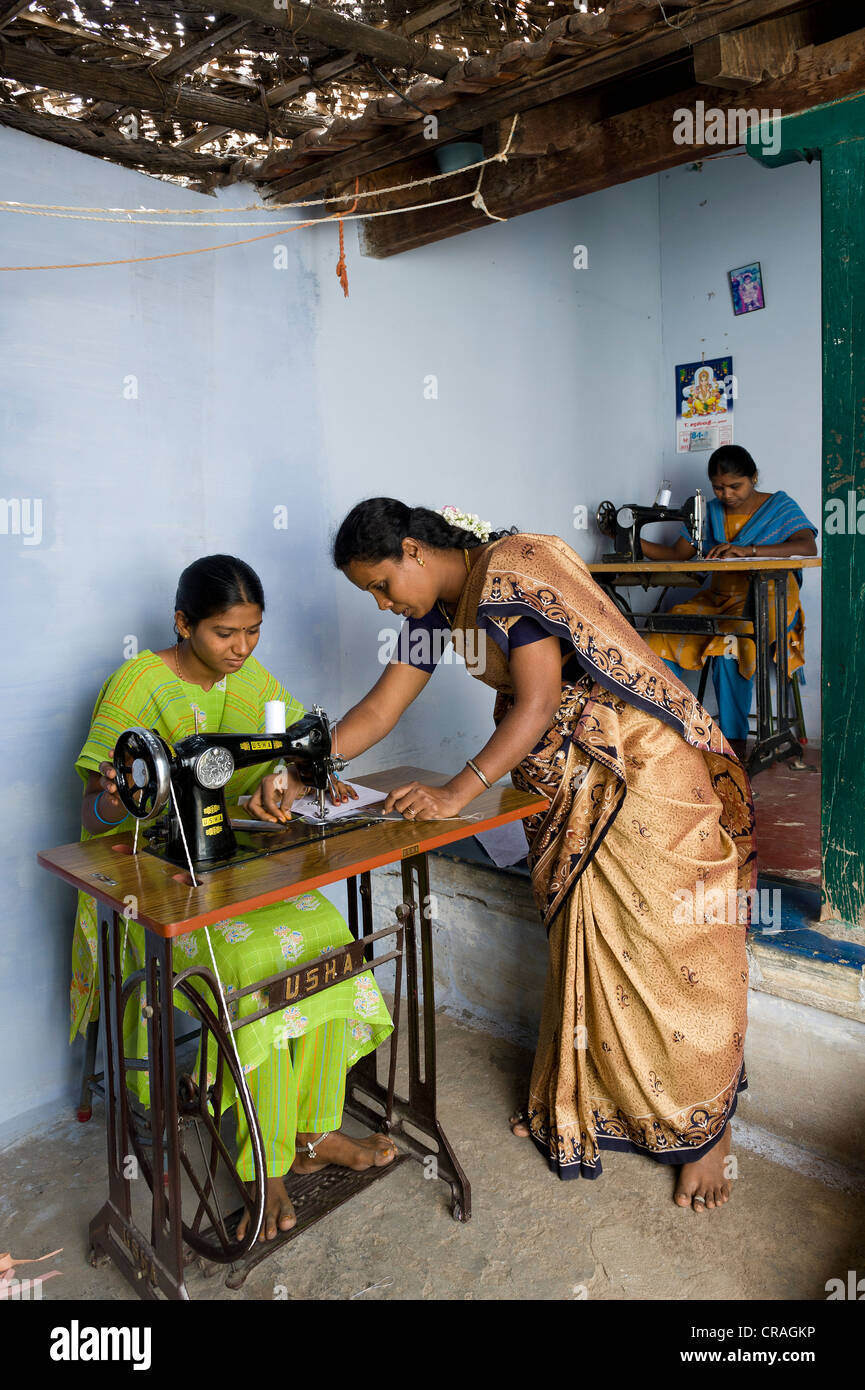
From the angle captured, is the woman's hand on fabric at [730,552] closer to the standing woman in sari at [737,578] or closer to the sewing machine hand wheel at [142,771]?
the standing woman in sari at [737,578]

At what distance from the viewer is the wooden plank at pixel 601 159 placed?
2277mm

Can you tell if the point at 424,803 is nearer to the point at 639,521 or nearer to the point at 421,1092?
the point at 421,1092

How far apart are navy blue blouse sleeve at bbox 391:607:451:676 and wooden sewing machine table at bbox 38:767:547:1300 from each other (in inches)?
17.1

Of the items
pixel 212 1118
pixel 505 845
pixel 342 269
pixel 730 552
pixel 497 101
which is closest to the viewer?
pixel 212 1118

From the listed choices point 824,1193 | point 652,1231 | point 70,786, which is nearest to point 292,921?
point 70,786

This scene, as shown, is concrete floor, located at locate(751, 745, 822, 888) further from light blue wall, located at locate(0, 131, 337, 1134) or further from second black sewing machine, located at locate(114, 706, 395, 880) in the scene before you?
light blue wall, located at locate(0, 131, 337, 1134)

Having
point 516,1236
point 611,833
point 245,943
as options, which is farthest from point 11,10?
point 516,1236

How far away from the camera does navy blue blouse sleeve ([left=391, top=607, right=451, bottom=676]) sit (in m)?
2.47

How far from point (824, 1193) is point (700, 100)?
280cm

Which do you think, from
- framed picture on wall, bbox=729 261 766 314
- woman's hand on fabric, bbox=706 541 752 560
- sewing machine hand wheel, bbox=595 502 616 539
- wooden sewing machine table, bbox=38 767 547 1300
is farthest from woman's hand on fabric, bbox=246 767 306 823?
framed picture on wall, bbox=729 261 766 314

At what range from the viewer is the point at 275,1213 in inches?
84.5

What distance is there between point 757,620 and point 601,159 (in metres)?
2.07

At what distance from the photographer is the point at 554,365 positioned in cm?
468

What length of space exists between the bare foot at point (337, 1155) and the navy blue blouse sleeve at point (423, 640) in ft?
3.95
